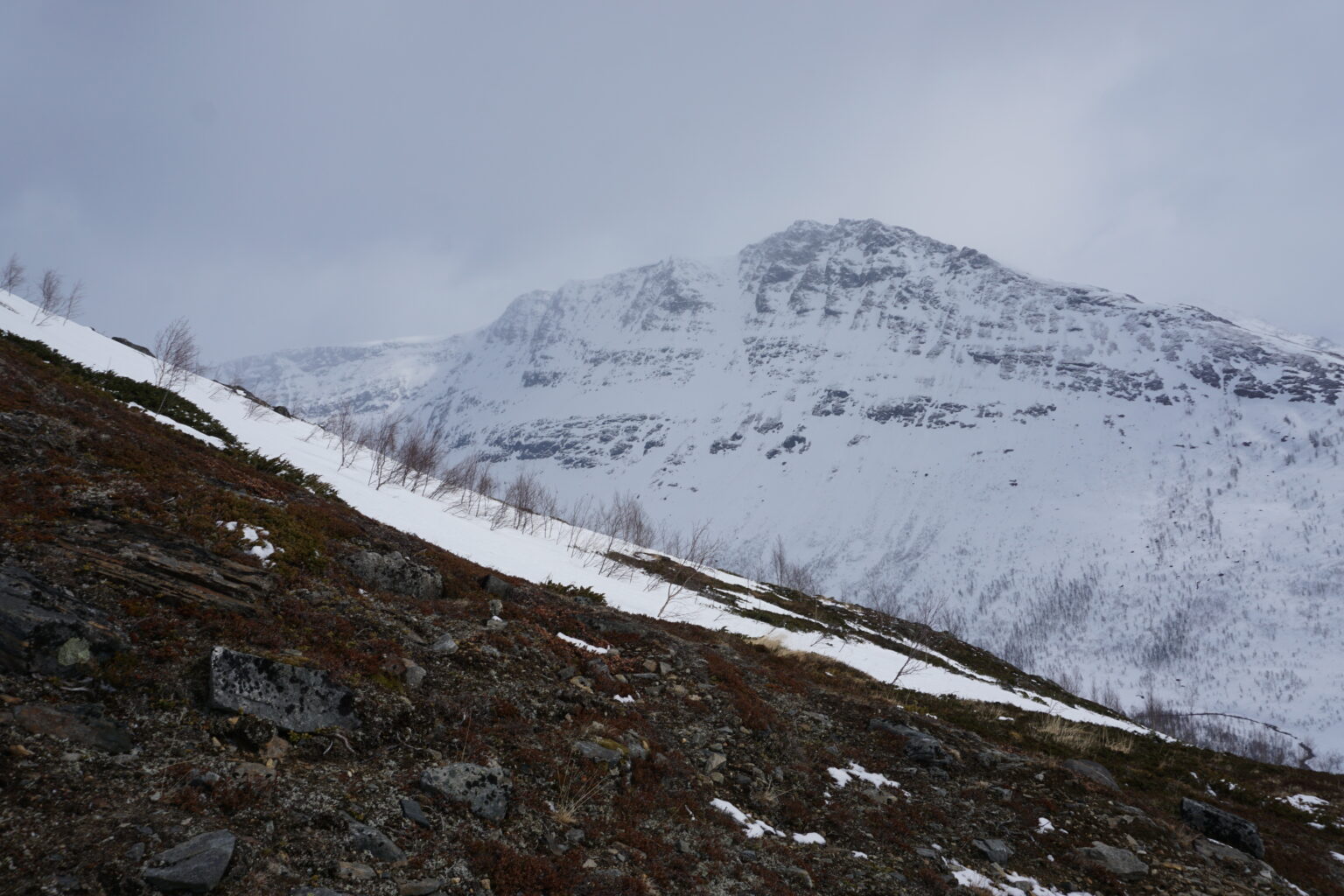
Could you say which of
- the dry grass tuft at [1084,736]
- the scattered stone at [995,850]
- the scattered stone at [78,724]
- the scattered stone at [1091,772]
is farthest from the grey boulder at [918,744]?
the scattered stone at [78,724]

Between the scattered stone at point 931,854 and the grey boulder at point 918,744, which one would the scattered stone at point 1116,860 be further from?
the grey boulder at point 918,744

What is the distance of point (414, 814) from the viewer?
6.20 metres

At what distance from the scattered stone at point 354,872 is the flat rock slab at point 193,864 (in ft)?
2.91

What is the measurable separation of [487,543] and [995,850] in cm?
2211

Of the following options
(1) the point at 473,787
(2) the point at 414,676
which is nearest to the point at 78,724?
(2) the point at 414,676

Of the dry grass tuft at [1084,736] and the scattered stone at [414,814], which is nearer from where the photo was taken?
the scattered stone at [414,814]

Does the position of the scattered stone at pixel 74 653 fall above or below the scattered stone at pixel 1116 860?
above

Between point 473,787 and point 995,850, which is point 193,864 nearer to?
point 473,787

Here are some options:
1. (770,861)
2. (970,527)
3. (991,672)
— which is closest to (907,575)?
(970,527)

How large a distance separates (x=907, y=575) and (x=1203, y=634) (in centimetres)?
6427

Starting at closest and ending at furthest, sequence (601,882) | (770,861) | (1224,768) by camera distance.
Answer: (601,882)
(770,861)
(1224,768)

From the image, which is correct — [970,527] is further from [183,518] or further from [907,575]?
[183,518]

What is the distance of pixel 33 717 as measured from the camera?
5230 millimetres

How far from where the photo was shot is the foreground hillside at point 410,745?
525cm
